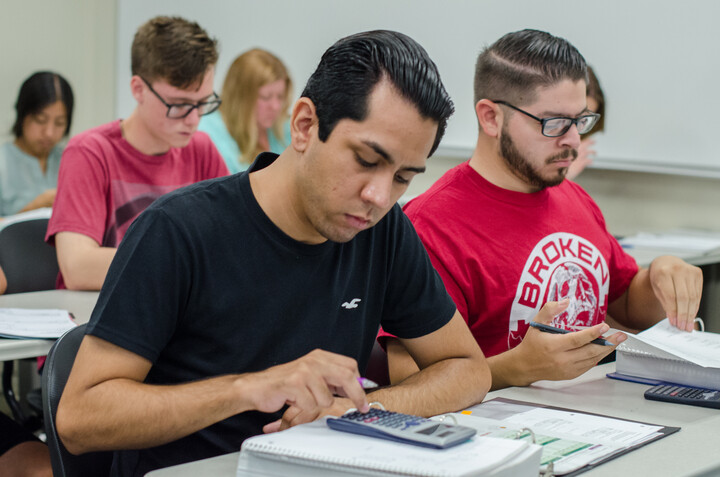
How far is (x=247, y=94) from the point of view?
4113 mm

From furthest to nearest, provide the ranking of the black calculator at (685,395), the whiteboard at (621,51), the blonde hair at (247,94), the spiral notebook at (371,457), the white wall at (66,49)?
the white wall at (66,49)
the blonde hair at (247,94)
the whiteboard at (621,51)
the black calculator at (685,395)
the spiral notebook at (371,457)

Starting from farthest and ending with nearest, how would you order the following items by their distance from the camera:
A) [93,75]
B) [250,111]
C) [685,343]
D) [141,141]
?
1. [93,75]
2. [250,111]
3. [141,141]
4. [685,343]

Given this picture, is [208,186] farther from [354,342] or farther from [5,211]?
[5,211]

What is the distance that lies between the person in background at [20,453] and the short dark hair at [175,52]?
1.19m

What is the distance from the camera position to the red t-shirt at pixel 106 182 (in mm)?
2537

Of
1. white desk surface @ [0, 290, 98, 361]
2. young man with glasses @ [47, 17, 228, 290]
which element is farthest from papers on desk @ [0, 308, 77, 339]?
young man with glasses @ [47, 17, 228, 290]

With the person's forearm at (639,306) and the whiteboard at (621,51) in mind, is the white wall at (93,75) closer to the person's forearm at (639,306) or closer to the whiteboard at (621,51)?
the whiteboard at (621,51)

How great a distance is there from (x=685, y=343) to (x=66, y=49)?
15.6 ft

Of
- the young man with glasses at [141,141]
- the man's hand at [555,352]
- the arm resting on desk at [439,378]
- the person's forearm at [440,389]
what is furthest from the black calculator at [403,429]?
the young man with glasses at [141,141]

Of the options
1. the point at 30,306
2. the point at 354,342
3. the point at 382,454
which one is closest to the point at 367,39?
the point at 354,342

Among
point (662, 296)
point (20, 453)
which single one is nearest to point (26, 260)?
point (20, 453)

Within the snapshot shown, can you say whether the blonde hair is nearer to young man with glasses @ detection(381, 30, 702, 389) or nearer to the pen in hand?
young man with glasses @ detection(381, 30, 702, 389)

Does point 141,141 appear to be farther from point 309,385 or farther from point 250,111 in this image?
point 309,385

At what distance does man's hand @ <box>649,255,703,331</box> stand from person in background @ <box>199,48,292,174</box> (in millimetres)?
2332
